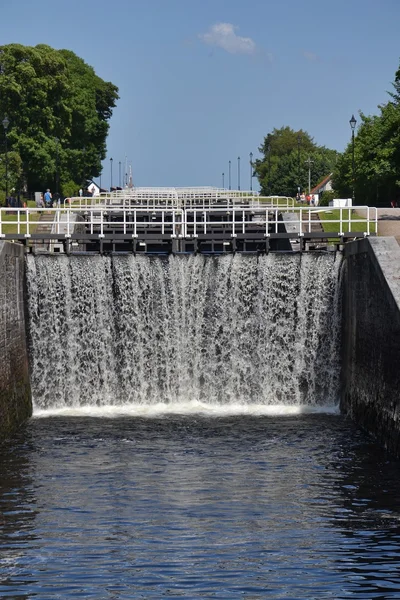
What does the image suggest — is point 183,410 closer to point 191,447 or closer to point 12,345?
point 12,345

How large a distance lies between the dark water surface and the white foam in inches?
102

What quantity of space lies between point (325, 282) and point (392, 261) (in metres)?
5.20

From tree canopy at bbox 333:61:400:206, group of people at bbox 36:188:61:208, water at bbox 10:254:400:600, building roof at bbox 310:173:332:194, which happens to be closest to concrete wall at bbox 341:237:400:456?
water at bbox 10:254:400:600

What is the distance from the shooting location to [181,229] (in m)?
A: 35.8

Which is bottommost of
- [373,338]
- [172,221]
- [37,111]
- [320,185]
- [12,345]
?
[12,345]

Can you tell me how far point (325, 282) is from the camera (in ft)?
100.0

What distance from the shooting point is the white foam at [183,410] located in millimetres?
29016

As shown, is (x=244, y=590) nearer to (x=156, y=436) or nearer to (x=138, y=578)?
(x=138, y=578)

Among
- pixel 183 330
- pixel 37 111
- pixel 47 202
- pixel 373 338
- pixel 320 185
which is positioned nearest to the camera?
pixel 373 338

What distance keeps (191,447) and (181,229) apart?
1302cm

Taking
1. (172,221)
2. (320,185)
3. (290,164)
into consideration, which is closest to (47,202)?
(172,221)

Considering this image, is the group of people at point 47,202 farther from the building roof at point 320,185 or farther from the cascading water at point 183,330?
the building roof at point 320,185

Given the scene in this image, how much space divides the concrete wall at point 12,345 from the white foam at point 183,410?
1113 millimetres

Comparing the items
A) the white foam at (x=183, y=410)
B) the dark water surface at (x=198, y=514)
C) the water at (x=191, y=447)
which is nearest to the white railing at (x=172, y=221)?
the water at (x=191, y=447)
